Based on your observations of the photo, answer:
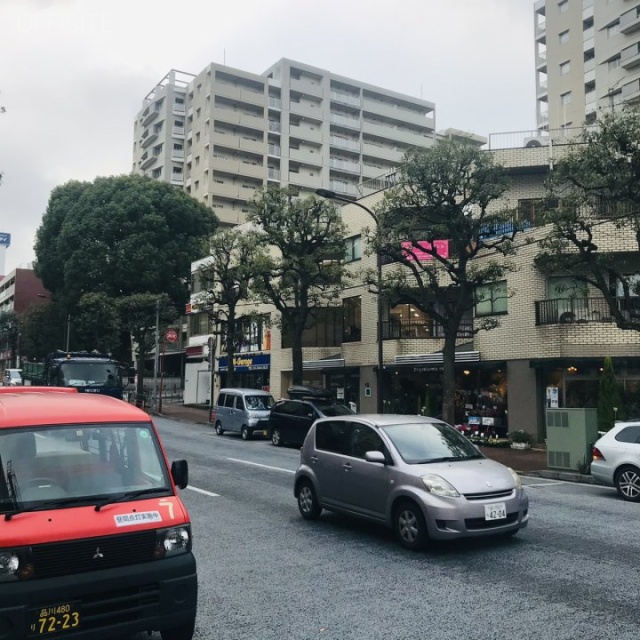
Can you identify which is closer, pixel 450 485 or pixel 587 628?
pixel 587 628

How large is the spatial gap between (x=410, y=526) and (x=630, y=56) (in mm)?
50329

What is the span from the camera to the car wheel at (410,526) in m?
7.31

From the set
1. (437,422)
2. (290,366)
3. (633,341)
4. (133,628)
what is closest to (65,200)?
(290,366)

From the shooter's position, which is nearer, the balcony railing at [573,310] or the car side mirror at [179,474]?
the car side mirror at [179,474]

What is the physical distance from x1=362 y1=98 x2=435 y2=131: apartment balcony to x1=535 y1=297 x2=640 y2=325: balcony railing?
184ft

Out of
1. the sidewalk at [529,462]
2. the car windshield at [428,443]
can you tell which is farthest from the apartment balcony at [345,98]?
the car windshield at [428,443]

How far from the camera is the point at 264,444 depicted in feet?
75.0

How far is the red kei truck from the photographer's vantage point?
4031 millimetres

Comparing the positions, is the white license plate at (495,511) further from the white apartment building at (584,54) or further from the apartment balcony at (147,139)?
the apartment balcony at (147,139)

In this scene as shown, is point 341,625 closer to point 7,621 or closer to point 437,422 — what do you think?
point 7,621

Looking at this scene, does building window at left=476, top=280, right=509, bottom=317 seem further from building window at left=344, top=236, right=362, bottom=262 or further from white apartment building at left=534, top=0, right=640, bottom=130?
white apartment building at left=534, top=0, right=640, bottom=130

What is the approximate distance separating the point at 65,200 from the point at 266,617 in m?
52.4

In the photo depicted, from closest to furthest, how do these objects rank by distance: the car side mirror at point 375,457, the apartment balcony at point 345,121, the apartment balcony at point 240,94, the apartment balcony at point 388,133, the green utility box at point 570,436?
the car side mirror at point 375,457
the green utility box at point 570,436
the apartment balcony at point 240,94
the apartment balcony at point 345,121
the apartment balcony at point 388,133

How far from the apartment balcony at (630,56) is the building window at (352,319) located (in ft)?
106
